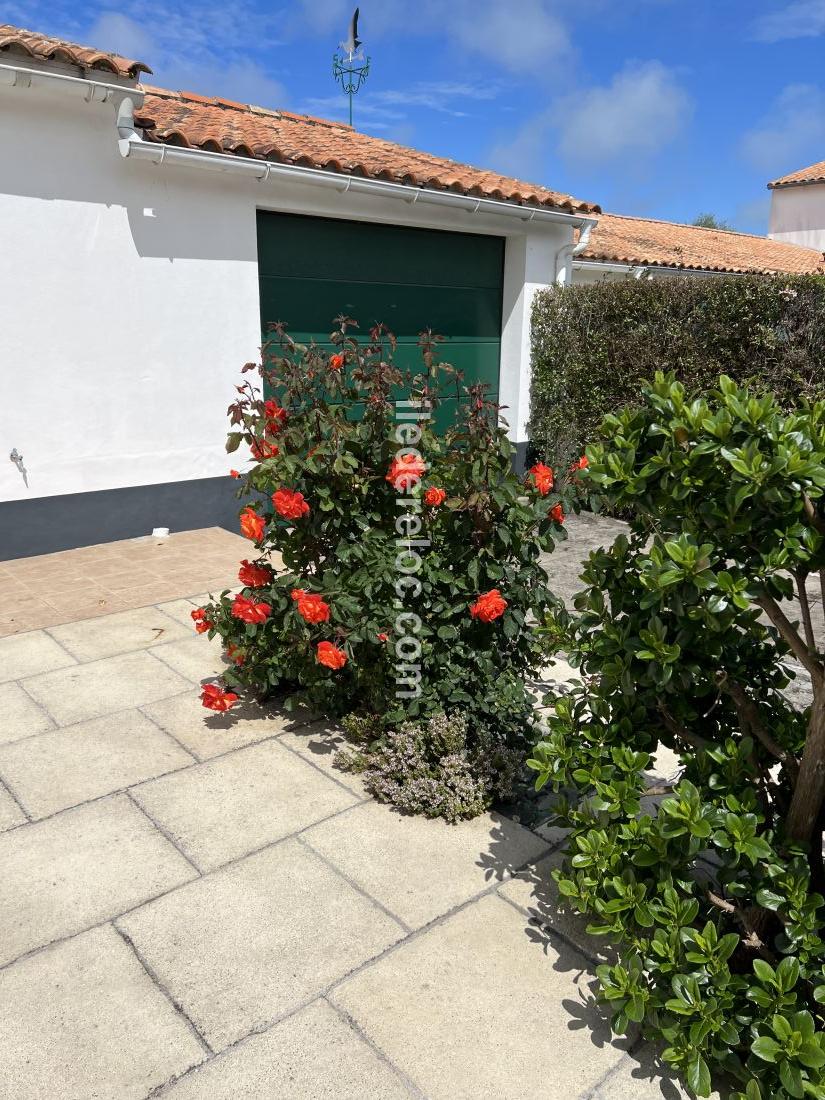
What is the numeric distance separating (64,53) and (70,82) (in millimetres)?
181

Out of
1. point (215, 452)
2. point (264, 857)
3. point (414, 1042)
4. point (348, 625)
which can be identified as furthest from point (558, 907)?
point (215, 452)

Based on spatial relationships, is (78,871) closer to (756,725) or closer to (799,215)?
(756,725)

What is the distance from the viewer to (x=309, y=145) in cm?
796

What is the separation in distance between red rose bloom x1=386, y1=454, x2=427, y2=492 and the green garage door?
3659 millimetres

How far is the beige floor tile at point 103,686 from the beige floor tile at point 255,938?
60.2 inches

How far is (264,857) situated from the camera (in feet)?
9.29

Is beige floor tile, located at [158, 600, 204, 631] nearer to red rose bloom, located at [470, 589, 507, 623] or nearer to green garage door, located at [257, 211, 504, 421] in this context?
red rose bloom, located at [470, 589, 507, 623]

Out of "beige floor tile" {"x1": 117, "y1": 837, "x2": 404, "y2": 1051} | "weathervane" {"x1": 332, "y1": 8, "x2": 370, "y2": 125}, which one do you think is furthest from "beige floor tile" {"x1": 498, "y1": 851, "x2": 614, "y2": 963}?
"weathervane" {"x1": 332, "y1": 8, "x2": 370, "y2": 125}

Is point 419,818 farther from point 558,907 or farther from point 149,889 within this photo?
point 149,889

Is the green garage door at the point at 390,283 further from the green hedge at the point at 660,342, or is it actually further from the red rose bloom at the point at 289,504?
the red rose bloom at the point at 289,504

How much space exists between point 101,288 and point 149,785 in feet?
15.3

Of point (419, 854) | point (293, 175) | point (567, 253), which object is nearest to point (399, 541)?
point (419, 854)

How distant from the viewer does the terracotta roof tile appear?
670 centimetres

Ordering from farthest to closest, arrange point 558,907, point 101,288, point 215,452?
point 215,452 < point 101,288 < point 558,907
